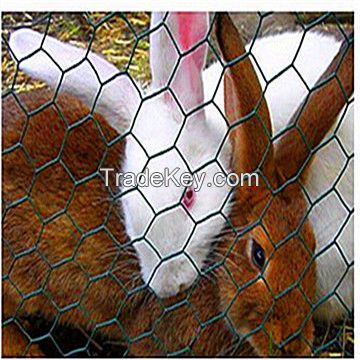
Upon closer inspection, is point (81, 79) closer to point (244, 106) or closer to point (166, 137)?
point (166, 137)

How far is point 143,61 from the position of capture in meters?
2.67

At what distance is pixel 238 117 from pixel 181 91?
15 centimetres

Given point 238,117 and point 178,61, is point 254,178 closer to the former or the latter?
point 238,117

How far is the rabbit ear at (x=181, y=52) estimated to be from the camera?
1733 millimetres

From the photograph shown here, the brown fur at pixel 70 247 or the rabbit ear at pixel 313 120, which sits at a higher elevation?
the rabbit ear at pixel 313 120

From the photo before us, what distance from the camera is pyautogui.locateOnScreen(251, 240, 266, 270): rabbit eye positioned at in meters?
1.69

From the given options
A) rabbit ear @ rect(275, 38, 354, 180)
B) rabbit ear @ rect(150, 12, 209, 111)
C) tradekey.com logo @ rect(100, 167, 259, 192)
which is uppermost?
rabbit ear @ rect(150, 12, 209, 111)

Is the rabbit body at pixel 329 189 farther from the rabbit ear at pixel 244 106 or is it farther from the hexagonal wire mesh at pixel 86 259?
the rabbit ear at pixel 244 106

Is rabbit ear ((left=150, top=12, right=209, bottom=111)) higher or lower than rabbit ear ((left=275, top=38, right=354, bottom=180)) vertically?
higher

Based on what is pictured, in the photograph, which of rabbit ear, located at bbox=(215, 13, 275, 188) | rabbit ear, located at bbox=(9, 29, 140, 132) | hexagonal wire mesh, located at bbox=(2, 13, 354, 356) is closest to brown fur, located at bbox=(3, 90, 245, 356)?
hexagonal wire mesh, located at bbox=(2, 13, 354, 356)

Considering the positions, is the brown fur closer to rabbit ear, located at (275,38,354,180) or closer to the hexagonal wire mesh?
the hexagonal wire mesh

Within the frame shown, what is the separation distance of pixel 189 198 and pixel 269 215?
0.16 m

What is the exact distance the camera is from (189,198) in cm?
174

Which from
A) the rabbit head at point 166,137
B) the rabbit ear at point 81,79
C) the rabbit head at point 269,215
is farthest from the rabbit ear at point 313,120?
the rabbit ear at point 81,79
